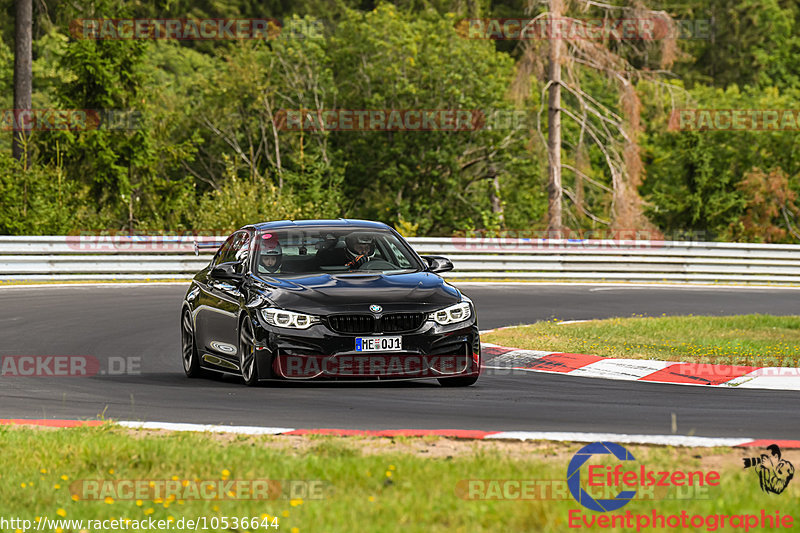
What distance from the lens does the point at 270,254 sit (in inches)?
477

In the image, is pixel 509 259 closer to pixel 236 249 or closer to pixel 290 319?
pixel 236 249

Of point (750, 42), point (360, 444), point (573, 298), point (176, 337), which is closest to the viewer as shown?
point (360, 444)

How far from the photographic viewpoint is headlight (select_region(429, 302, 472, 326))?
10992 millimetres

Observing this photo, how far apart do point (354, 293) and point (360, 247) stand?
148 centimetres

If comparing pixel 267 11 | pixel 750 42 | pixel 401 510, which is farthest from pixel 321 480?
pixel 750 42

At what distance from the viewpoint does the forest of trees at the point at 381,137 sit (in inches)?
1373

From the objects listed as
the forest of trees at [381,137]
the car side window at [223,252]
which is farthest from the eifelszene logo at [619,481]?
the forest of trees at [381,137]

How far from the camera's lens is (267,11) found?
6675 cm

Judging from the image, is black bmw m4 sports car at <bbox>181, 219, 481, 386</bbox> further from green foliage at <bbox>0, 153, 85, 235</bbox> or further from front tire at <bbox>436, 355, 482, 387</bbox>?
green foliage at <bbox>0, 153, 85, 235</bbox>

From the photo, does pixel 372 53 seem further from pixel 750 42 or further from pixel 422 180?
pixel 750 42

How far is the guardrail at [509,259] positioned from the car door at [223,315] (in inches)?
552

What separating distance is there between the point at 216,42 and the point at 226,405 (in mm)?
60289

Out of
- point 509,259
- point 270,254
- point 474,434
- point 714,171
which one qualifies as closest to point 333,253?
point 270,254

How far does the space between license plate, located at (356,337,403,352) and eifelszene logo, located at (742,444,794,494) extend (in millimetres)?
4123
